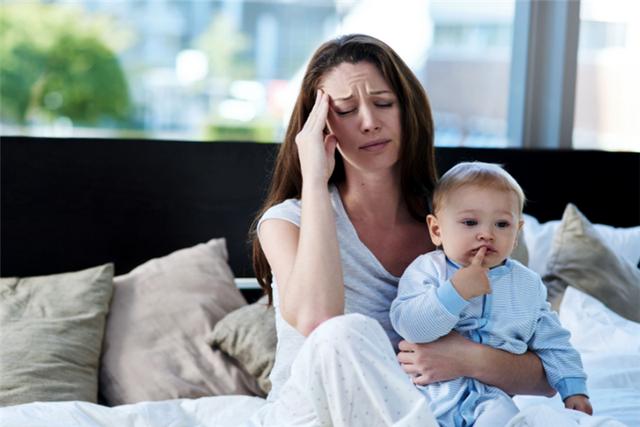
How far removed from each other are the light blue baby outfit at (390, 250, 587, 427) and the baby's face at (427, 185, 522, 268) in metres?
0.05

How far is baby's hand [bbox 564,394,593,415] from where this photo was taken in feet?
6.28

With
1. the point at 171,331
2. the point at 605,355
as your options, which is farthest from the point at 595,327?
the point at 171,331

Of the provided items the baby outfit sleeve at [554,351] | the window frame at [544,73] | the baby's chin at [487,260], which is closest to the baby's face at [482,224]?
the baby's chin at [487,260]

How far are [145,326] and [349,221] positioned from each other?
3.35 feet

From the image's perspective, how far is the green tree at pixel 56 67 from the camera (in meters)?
6.98

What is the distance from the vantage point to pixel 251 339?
2.83 metres

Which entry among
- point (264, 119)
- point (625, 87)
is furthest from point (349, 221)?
point (264, 119)

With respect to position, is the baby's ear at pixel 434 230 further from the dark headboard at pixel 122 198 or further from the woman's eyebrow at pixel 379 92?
the dark headboard at pixel 122 198

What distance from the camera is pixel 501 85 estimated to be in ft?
14.8

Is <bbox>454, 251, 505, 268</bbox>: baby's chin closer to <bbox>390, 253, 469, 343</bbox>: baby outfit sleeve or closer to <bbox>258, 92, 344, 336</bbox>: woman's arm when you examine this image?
<bbox>390, 253, 469, 343</bbox>: baby outfit sleeve

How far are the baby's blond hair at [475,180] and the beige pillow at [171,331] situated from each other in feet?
3.54

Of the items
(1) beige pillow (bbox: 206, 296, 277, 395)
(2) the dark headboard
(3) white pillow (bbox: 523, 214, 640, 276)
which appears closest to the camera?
(1) beige pillow (bbox: 206, 296, 277, 395)

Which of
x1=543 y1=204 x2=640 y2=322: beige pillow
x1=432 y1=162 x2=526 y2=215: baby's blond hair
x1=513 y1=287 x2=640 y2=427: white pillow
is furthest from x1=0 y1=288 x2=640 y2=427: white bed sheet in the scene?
x1=432 y1=162 x2=526 y2=215: baby's blond hair

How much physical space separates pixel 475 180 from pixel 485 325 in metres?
0.28
